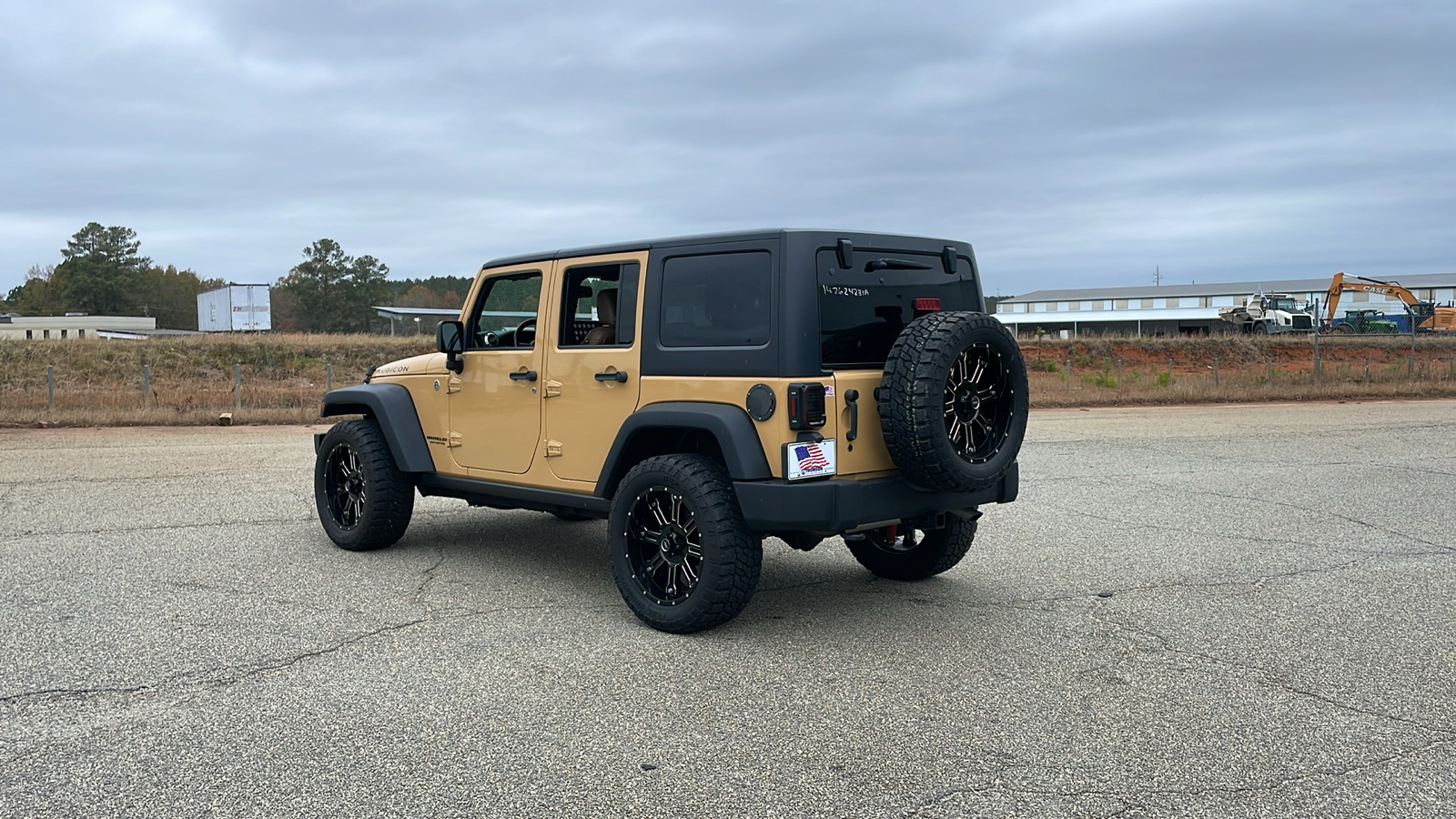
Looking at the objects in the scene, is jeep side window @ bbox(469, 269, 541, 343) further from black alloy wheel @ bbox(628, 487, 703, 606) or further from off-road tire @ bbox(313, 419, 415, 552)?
black alloy wheel @ bbox(628, 487, 703, 606)

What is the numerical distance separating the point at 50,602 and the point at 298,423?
13385 millimetres

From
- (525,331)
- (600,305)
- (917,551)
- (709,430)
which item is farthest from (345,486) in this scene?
(917,551)

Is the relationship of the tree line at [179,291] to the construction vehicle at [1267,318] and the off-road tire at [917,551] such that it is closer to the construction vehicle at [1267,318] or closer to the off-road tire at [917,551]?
the construction vehicle at [1267,318]

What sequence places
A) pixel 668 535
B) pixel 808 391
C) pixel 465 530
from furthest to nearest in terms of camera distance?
1. pixel 465 530
2. pixel 668 535
3. pixel 808 391

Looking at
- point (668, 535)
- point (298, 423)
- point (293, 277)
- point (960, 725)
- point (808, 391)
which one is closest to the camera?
point (960, 725)

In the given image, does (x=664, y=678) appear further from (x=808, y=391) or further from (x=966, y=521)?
(x=966, y=521)

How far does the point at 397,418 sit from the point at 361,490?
2.16 ft

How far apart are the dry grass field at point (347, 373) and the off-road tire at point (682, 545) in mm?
15079

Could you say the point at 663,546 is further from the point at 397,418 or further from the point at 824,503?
the point at 397,418

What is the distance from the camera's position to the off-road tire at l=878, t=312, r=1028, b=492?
17.1 feet

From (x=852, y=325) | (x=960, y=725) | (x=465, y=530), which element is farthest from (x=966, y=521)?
(x=465, y=530)

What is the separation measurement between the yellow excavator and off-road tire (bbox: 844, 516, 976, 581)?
4946cm

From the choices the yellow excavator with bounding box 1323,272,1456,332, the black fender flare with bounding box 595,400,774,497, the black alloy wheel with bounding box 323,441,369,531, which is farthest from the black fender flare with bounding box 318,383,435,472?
the yellow excavator with bounding box 1323,272,1456,332

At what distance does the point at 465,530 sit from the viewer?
28.4ft
